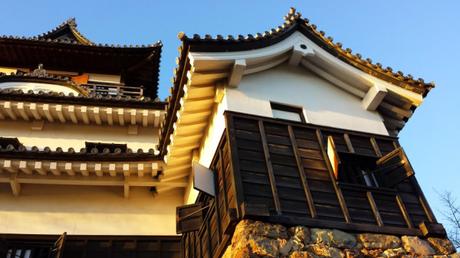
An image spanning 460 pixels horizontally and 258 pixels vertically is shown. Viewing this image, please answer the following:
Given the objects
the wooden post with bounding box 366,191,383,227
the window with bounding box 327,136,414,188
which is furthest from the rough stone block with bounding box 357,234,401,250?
the window with bounding box 327,136,414,188

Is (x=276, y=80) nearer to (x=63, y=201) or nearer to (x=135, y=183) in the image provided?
(x=135, y=183)

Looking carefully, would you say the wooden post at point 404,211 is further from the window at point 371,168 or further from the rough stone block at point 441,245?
the rough stone block at point 441,245

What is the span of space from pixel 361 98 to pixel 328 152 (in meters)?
2.36

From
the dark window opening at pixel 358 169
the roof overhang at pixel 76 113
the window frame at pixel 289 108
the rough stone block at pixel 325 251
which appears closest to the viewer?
the rough stone block at pixel 325 251

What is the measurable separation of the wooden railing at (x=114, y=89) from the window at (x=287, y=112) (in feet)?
27.6

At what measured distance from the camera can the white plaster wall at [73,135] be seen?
12148 mm

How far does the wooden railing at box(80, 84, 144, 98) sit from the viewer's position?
50.8 feet

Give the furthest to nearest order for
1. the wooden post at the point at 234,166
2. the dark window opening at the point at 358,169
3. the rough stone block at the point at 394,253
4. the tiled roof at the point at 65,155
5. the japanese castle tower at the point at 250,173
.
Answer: the tiled roof at the point at 65,155, the dark window opening at the point at 358,169, the japanese castle tower at the point at 250,173, the rough stone block at the point at 394,253, the wooden post at the point at 234,166

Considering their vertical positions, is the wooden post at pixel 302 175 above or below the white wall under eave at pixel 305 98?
below

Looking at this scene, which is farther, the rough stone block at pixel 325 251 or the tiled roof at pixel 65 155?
the tiled roof at pixel 65 155

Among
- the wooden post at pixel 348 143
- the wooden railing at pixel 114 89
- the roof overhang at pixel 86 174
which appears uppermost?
the wooden railing at pixel 114 89

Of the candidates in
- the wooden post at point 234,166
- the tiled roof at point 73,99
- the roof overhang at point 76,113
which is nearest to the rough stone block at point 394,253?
the wooden post at point 234,166

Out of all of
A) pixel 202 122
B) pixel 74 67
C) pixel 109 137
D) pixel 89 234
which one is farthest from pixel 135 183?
pixel 74 67

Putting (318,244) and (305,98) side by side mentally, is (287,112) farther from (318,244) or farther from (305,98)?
(318,244)
